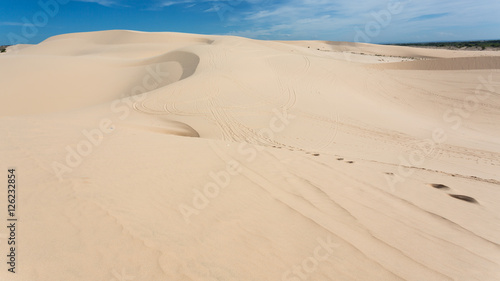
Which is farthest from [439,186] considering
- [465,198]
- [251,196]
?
[251,196]

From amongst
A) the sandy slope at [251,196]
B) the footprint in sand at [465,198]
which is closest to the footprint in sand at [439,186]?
the sandy slope at [251,196]

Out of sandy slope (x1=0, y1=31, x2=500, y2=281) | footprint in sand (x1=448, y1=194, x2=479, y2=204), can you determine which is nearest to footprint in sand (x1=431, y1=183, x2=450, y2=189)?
sandy slope (x1=0, y1=31, x2=500, y2=281)

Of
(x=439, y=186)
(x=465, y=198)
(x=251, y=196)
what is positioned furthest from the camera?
(x=439, y=186)

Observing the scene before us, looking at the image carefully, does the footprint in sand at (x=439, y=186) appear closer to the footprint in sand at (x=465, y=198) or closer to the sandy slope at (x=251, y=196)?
the sandy slope at (x=251, y=196)

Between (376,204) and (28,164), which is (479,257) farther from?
(28,164)

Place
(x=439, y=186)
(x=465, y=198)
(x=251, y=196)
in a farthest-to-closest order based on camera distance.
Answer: (x=439, y=186) → (x=465, y=198) → (x=251, y=196)

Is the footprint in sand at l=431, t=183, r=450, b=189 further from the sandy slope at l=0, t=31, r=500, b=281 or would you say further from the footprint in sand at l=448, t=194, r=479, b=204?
the footprint in sand at l=448, t=194, r=479, b=204

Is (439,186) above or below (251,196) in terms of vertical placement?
below

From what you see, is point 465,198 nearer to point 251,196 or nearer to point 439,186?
point 439,186

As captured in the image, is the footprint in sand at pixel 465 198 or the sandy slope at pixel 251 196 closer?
the sandy slope at pixel 251 196

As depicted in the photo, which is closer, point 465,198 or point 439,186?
point 465,198

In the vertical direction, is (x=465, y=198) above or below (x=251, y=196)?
below

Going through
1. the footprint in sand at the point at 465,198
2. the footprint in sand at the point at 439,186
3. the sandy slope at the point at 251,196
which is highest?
the sandy slope at the point at 251,196

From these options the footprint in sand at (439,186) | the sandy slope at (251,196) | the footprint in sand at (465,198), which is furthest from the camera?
the footprint in sand at (439,186)
